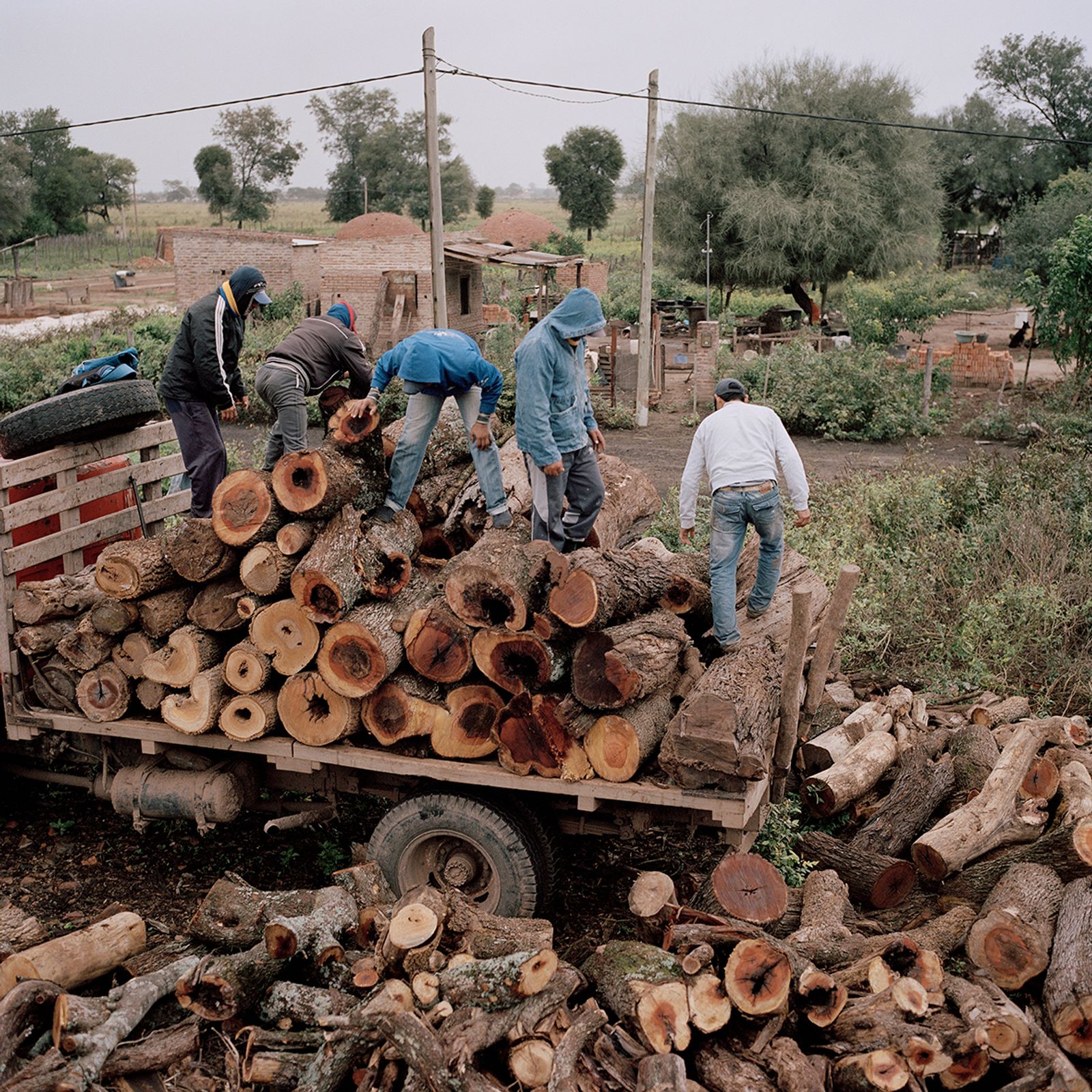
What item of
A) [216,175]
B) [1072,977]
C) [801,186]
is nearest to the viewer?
[1072,977]

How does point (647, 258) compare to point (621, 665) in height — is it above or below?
above

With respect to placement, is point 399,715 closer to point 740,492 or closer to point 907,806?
point 740,492

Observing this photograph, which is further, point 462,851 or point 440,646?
point 462,851

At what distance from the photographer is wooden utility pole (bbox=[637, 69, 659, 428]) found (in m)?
19.5

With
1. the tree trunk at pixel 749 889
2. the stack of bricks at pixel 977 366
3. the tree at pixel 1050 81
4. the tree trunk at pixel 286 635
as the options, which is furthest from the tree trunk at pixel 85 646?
the tree at pixel 1050 81

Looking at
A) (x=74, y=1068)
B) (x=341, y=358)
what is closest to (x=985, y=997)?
(x=74, y=1068)

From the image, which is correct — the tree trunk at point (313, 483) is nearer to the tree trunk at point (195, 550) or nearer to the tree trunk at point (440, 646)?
the tree trunk at point (195, 550)

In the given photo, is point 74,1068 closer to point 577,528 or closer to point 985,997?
point 985,997

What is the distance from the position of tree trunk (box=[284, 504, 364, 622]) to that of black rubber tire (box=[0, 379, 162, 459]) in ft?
4.95

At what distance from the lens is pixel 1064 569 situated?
387 inches

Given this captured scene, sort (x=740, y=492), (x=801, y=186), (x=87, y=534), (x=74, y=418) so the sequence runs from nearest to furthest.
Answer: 1. (x=74, y=418)
2. (x=87, y=534)
3. (x=740, y=492)
4. (x=801, y=186)

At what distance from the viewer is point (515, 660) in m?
5.11

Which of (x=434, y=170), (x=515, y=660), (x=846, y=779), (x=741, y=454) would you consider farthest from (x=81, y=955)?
(x=434, y=170)

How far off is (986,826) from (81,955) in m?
4.32
